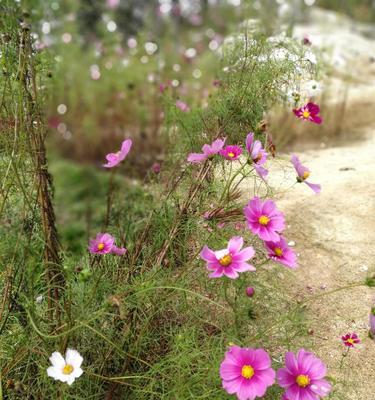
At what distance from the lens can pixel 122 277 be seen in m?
1.41

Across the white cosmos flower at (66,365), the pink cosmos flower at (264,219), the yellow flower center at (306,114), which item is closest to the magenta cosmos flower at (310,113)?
the yellow flower center at (306,114)

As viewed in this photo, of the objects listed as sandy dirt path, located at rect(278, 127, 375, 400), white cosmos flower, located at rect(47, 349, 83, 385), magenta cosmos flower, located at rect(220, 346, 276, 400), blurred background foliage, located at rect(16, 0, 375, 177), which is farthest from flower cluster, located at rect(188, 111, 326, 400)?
blurred background foliage, located at rect(16, 0, 375, 177)

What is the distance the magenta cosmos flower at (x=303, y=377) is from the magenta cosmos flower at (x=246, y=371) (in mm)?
69

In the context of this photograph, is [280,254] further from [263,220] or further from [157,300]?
[157,300]

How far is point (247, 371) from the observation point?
1.05 meters

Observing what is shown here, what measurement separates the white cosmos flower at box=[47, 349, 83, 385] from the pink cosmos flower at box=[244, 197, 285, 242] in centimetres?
45

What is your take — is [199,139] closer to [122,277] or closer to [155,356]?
[122,277]

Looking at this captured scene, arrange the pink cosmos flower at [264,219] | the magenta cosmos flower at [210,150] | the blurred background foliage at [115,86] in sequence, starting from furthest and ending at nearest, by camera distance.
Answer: the blurred background foliage at [115,86] → the magenta cosmos flower at [210,150] → the pink cosmos flower at [264,219]

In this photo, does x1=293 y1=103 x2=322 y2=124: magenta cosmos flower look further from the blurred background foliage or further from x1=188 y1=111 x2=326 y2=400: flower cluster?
the blurred background foliage

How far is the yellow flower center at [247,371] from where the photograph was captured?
1048 mm

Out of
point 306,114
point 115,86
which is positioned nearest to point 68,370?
point 306,114

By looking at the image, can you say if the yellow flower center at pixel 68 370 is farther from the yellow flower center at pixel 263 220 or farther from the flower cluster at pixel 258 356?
the yellow flower center at pixel 263 220

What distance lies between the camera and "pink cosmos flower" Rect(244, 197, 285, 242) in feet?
3.80

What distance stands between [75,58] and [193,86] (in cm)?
186
